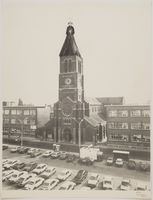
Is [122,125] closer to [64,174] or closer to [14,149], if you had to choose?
[64,174]

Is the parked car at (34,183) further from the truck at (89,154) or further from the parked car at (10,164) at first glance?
the truck at (89,154)

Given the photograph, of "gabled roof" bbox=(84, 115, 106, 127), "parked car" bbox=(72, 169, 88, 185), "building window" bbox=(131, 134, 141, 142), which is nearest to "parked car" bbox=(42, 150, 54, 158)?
"parked car" bbox=(72, 169, 88, 185)

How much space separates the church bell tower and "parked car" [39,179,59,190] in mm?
259

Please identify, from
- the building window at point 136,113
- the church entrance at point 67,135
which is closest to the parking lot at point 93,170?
the church entrance at point 67,135

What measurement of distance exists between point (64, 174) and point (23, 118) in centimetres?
46

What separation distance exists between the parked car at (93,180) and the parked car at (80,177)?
0.12ft

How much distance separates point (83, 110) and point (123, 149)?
36 cm

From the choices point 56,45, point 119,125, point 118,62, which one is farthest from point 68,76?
point 119,125

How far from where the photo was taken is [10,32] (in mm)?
1766

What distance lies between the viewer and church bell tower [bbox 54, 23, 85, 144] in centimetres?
173

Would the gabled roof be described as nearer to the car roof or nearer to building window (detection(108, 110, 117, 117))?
building window (detection(108, 110, 117, 117))

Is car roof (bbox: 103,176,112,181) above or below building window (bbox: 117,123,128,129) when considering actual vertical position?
below

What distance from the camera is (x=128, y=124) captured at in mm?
1689

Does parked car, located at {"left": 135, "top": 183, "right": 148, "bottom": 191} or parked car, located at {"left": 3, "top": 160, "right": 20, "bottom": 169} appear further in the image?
parked car, located at {"left": 3, "top": 160, "right": 20, "bottom": 169}
